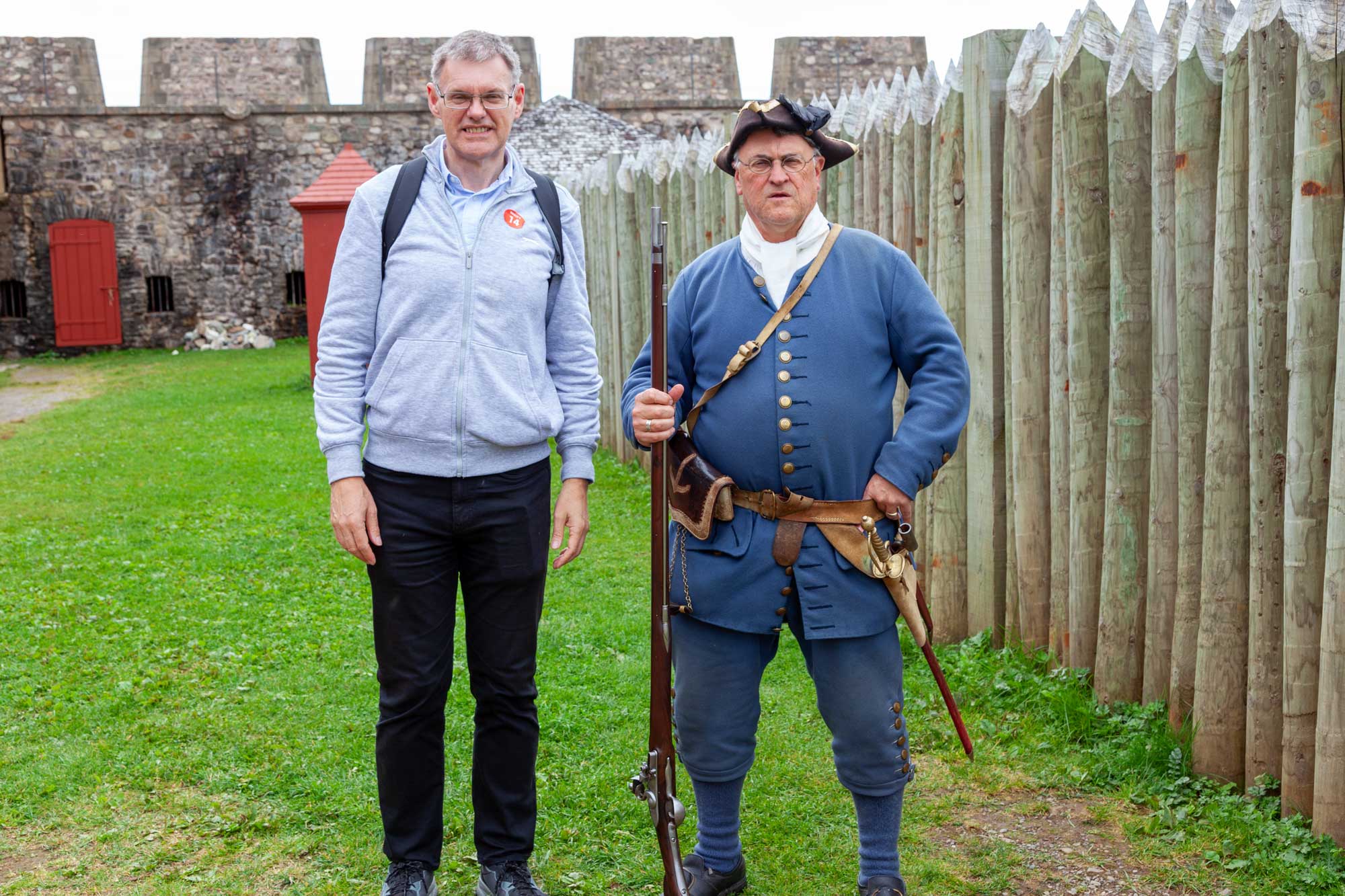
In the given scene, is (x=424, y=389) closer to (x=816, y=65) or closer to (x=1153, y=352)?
(x=1153, y=352)

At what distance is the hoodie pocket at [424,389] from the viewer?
3.04 m

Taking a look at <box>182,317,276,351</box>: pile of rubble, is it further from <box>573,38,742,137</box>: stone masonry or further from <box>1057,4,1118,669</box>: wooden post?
<box>1057,4,1118,669</box>: wooden post

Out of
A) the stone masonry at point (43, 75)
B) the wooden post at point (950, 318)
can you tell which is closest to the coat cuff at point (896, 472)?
the wooden post at point (950, 318)

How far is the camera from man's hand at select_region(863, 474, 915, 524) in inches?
119

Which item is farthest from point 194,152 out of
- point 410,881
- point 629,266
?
point 410,881

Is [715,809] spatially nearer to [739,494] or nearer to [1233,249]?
[739,494]

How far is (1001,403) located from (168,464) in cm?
761

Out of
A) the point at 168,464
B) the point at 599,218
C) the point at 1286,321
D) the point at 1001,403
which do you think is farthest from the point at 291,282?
the point at 1286,321

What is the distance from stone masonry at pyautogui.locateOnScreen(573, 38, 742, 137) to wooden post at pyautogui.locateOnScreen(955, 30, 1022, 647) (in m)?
19.8

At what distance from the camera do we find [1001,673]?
4.62m

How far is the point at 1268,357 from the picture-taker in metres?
3.44

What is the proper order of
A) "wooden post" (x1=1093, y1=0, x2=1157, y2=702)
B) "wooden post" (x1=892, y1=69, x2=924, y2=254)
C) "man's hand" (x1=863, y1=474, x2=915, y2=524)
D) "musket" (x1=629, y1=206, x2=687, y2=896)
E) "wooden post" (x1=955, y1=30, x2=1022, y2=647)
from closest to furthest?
1. "musket" (x1=629, y1=206, x2=687, y2=896)
2. "man's hand" (x1=863, y1=474, x2=915, y2=524)
3. "wooden post" (x1=1093, y1=0, x2=1157, y2=702)
4. "wooden post" (x1=955, y1=30, x2=1022, y2=647)
5. "wooden post" (x1=892, y1=69, x2=924, y2=254)

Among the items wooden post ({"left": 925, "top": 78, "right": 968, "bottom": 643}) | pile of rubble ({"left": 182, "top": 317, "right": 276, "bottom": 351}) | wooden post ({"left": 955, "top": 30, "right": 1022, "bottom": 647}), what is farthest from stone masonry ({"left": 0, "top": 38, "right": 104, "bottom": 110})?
wooden post ({"left": 955, "top": 30, "right": 1022, "bottom": 647})

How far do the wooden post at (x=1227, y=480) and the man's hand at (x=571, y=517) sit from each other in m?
1.76
